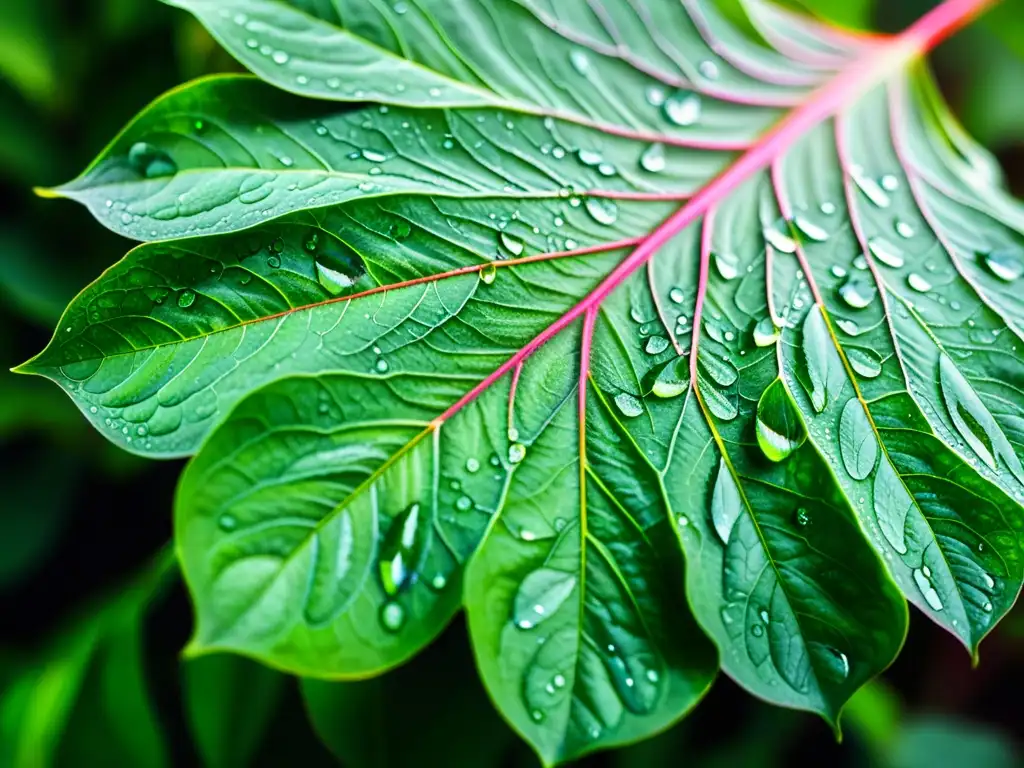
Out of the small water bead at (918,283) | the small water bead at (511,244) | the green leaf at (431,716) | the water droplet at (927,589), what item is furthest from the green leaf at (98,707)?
the small water bead at (918,283)

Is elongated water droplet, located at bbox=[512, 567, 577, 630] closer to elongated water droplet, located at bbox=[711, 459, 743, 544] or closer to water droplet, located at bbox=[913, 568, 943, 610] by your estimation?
elongated water droplet, located at bbox=[711, 459, 743, 544]

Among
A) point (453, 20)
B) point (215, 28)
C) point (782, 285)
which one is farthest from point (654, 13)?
point (215, 28)

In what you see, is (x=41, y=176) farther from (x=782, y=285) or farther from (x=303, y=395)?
(x=782, y=285)

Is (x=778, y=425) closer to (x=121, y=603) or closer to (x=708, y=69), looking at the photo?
(x=708, y=69)

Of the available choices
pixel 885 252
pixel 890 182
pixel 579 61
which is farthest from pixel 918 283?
pixel 579 61

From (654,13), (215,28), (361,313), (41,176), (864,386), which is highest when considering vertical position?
(654,13)

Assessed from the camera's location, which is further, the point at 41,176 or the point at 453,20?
the point at 41,176
